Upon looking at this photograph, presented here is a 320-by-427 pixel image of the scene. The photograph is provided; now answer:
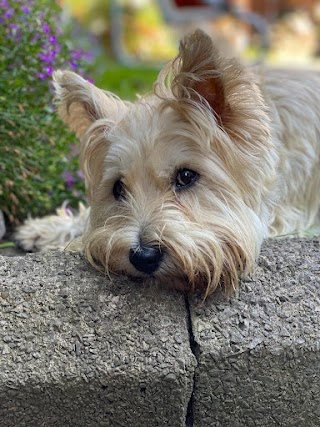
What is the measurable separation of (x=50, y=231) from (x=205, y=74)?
188cm

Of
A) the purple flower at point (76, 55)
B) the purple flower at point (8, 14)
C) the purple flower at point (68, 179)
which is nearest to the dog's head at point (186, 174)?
the purple flower at point (8, 14)

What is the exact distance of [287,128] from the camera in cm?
416

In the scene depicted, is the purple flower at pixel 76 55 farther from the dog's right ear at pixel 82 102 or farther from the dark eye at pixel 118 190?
the dark eye at pixel 118 190


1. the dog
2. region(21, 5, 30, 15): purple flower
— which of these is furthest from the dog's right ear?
region(21, 5, 30, 15): purple flower

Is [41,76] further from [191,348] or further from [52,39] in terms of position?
[191,348]

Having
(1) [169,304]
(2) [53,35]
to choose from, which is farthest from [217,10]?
(1) [169,304]

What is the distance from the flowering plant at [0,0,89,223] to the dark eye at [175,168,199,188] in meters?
1.37

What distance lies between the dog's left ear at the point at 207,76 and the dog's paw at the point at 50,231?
1.55 metres

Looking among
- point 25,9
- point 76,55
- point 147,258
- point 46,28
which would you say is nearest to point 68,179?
point 76,55

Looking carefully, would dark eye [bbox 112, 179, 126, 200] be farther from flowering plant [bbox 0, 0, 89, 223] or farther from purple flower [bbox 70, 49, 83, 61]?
purple flower [bbox 70, 49, 83, 61]

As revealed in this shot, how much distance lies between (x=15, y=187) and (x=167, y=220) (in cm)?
169

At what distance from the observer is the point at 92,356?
9.16ft

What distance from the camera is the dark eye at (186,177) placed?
10.7 feet

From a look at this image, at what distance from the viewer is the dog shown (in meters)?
2.97
